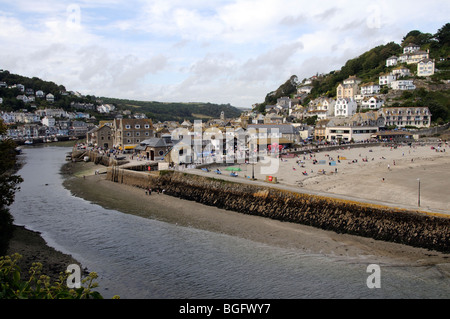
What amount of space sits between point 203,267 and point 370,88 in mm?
76042

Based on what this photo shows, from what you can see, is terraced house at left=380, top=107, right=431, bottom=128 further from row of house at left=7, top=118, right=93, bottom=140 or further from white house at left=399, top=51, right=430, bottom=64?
row of house at left=7, top=118, right=93, bottom=140

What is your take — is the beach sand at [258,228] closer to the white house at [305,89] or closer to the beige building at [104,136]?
the beige building at [104,136]

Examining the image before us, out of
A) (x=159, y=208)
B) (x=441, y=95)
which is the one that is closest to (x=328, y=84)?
(x=441, y=95)

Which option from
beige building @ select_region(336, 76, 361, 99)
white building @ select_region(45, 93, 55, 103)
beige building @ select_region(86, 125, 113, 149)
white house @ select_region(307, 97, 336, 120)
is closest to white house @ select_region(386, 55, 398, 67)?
beige building @ select_region(336, 76, 361, 99)

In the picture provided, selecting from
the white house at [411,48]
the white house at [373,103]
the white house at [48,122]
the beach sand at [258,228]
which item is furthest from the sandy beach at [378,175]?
the white house at [48,122]

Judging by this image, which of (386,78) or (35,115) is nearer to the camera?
(386,78)

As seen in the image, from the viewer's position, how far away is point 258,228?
715 inches

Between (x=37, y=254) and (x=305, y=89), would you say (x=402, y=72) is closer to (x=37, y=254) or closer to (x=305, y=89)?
(x=305, y=89)

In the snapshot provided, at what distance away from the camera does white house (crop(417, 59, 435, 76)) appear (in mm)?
75812

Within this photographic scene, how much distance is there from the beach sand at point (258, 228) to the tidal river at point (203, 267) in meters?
0.74

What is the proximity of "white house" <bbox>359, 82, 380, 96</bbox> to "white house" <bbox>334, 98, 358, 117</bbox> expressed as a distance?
981 cm

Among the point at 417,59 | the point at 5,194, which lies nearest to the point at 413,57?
the point at 417,59
